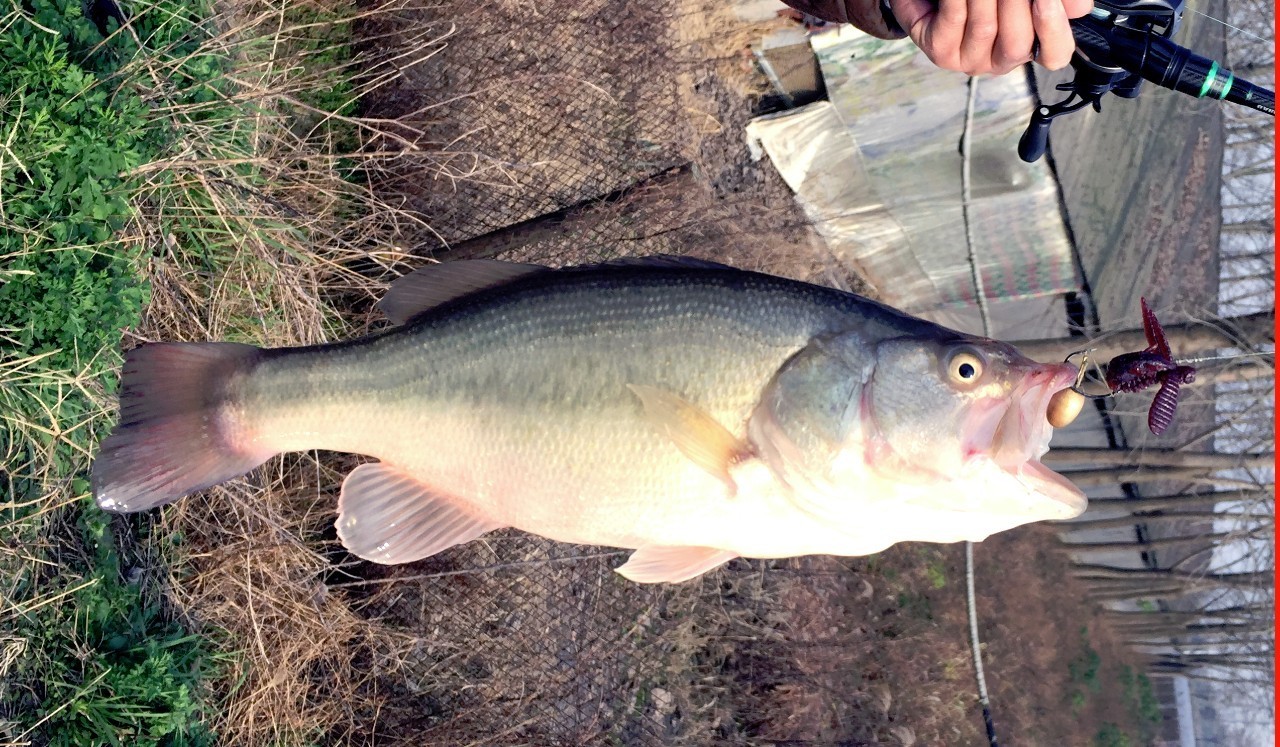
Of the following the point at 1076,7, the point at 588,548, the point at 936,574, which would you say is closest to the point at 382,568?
the point at 588,548

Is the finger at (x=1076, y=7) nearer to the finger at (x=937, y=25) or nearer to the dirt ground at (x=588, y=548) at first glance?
the finger at (x=937, y=25)

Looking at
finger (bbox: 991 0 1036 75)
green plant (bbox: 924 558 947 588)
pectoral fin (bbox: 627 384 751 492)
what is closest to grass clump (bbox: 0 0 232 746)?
pectoral fin (bbox: 627 384 751 492)

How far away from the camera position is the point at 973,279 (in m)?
7.47

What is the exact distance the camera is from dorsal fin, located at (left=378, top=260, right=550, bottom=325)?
2.24m

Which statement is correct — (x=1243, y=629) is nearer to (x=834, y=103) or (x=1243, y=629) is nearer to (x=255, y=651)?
(x=834, y=103)

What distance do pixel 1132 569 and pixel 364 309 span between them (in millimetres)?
8612

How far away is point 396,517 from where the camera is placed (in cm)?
224

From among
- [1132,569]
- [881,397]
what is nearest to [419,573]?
[881,397]

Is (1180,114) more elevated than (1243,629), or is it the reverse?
(1180,114)

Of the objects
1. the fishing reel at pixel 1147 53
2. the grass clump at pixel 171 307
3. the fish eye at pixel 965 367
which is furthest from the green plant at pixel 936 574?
the fish eye at pixel 965 367

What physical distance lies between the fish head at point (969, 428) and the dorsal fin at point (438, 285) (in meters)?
0.98

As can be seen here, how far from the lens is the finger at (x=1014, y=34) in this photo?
1.78m

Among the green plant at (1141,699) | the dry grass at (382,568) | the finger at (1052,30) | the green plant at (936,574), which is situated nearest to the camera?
the finger at (1052,30)

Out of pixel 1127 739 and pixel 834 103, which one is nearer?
pixel 834 103
